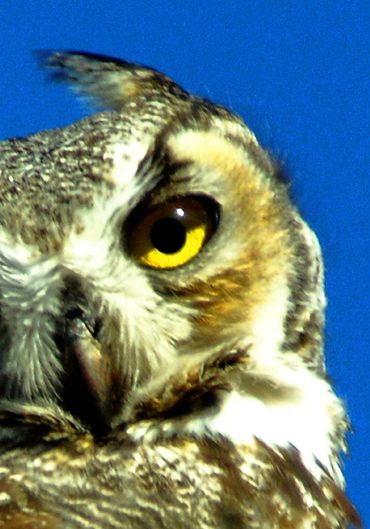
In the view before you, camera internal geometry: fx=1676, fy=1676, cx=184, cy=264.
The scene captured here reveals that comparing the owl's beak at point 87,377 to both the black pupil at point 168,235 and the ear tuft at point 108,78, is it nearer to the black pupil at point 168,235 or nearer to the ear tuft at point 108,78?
the black pupil at point 168,235

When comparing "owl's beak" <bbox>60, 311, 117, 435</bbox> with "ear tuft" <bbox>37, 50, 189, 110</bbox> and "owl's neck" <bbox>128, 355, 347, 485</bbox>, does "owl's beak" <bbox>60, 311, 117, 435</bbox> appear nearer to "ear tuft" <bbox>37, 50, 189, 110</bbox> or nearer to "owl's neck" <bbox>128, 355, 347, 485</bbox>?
"owl's neck" <bbox>128, 355, 347, 485</bbox>

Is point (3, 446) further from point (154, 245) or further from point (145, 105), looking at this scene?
point (145, 105)

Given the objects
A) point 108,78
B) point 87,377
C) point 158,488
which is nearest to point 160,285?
point 87,377

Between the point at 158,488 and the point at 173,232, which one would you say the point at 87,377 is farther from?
the point at 173,232

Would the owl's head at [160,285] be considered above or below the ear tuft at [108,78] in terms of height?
below

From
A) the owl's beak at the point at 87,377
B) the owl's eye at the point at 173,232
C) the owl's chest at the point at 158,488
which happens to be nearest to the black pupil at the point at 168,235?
the owl's eye at the point at 173,232

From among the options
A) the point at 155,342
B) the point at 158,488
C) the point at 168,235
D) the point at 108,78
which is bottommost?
the point at 158,488

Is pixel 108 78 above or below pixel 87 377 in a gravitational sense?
above

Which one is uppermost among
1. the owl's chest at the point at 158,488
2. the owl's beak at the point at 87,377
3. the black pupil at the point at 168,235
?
the black pupil at the point at 168,235
